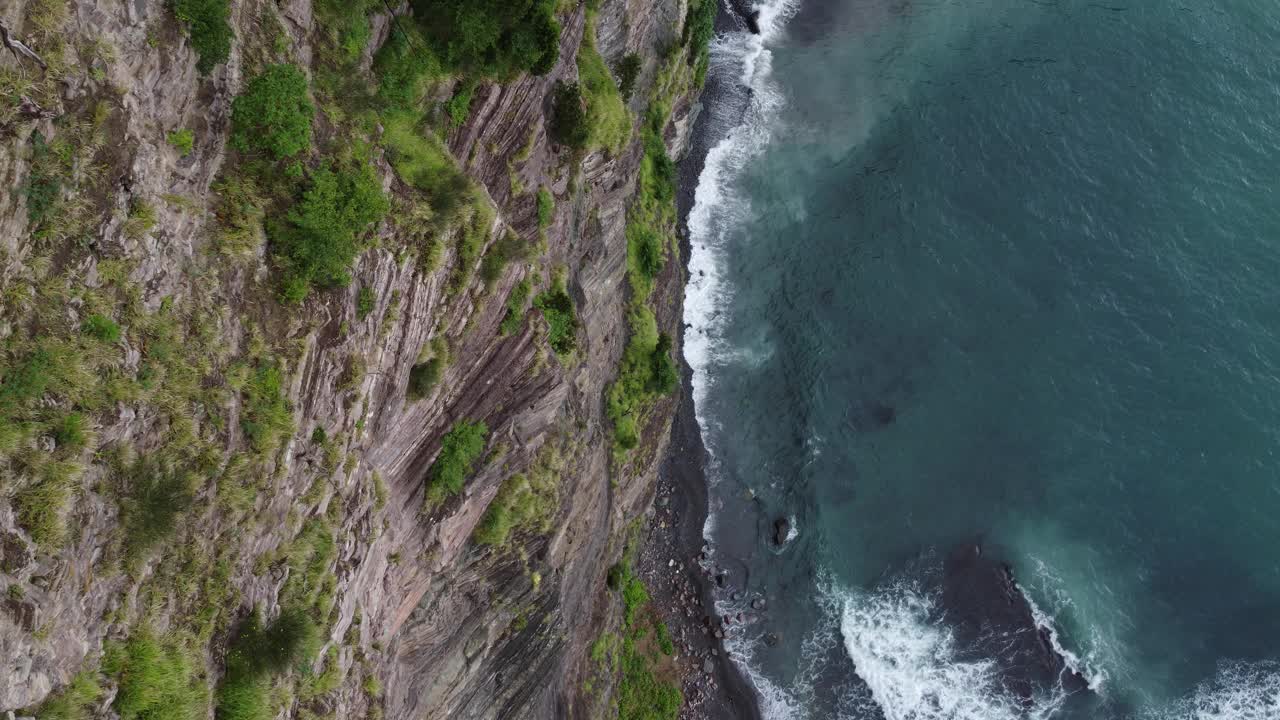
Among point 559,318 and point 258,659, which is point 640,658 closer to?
point 559,318

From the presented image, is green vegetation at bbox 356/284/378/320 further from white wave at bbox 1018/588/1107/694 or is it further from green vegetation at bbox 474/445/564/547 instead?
white wave at bbox 1018/588/1107/694

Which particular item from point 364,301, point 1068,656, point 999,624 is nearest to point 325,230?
point 364,301

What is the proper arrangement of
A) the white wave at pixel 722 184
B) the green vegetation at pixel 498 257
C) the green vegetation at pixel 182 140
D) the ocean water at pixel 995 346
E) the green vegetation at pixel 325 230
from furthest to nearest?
the white wave at pixel 722 184 → the ocean water at pixel 995 346 → the green vegetation at pixel 498 257 → the green vegetation at pixel 325 230 → the green vegetation at pixel 182 140

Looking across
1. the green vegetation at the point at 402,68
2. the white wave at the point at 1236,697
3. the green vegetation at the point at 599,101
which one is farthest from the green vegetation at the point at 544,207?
the white wave at the point at 1236,697

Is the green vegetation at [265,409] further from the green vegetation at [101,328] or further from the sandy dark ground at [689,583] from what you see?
the sandy dark ground at [689,583]

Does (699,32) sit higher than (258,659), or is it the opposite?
(699,32)

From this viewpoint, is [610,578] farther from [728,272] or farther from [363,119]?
[363,119]

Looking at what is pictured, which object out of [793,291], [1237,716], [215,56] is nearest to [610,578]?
[793,291]

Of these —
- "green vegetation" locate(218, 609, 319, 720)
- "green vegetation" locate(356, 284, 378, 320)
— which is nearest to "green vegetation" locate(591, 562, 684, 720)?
"green vegetation" locate(218, 609, 319, 720)
